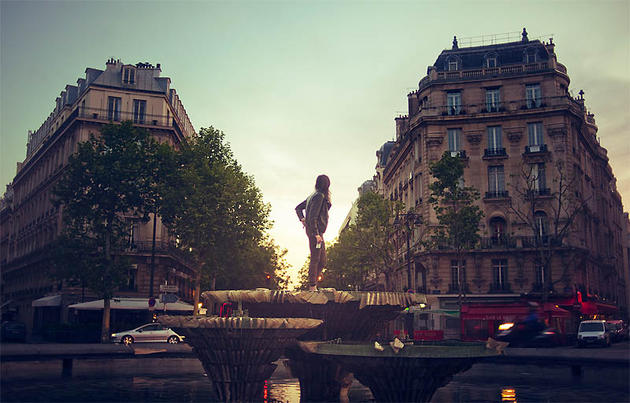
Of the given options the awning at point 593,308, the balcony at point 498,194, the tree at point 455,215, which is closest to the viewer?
the tree at point 455,215

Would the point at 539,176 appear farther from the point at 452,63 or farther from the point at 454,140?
the point at 452,63

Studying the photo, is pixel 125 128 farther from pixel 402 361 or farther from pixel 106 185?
pixel 402 361

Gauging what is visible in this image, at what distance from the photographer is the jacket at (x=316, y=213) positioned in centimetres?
1109

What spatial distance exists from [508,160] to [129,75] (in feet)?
104

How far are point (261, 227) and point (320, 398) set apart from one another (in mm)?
28933

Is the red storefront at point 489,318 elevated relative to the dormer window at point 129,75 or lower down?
lower down

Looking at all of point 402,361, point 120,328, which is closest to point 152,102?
point 120,328

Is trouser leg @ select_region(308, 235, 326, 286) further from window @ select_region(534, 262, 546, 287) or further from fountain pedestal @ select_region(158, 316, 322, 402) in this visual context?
window @ select_region(534, 262, 546, 287)

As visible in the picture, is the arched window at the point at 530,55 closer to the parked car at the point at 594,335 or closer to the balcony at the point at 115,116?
the parked car at the point at 594,335

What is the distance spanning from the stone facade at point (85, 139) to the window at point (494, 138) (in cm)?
2612

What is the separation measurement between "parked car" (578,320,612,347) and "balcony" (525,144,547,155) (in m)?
15.0

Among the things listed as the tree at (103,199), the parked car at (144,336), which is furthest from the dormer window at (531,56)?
the parked car at (144,336)

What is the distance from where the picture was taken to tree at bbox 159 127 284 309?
36438 millimetres

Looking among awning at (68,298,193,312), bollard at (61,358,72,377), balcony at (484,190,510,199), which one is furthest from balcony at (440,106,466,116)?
bollard at (61,358,72,377)
